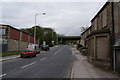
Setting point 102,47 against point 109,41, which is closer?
point 109,41

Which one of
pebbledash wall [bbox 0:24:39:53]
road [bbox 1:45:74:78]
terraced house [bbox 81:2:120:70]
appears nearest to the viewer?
road [bbox 1:45:74:78]

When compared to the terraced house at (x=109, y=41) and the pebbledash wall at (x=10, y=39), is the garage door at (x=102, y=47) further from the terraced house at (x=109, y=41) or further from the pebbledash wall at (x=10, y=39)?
the pebbledash wall at (x=10, y=39)

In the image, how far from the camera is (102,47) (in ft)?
53.9

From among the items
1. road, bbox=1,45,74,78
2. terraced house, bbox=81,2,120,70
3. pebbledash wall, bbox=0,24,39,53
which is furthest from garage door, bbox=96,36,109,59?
pebbledash wall, bbox=0,24,39,53

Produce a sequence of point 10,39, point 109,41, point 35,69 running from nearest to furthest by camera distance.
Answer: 1. point 35,69
2. point 109,41
3. point 10,39

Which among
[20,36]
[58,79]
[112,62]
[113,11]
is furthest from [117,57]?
[20,36]

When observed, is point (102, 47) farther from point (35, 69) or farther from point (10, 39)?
point (10, 39)

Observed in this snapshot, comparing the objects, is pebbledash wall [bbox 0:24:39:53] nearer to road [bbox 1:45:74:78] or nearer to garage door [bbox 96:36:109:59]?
road [bbox 1:45:74:78]

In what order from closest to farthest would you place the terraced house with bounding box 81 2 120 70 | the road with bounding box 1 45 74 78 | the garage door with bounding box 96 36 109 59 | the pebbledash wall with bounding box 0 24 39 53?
1. the road with bounding box 1 45 74 78
2. the terraced house with bounding box 81 2 120 70
3. the garage door with bounding box 96 36 109 59
4. the pebbledash wall with bounding box 0 24 39 53

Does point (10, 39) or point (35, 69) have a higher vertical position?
point (10, 39)

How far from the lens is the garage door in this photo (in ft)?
52.8

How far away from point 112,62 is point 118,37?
7.33 ft

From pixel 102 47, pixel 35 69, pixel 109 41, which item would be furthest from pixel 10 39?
pixel 109 41

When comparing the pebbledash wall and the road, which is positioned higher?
the pebbledash wall
